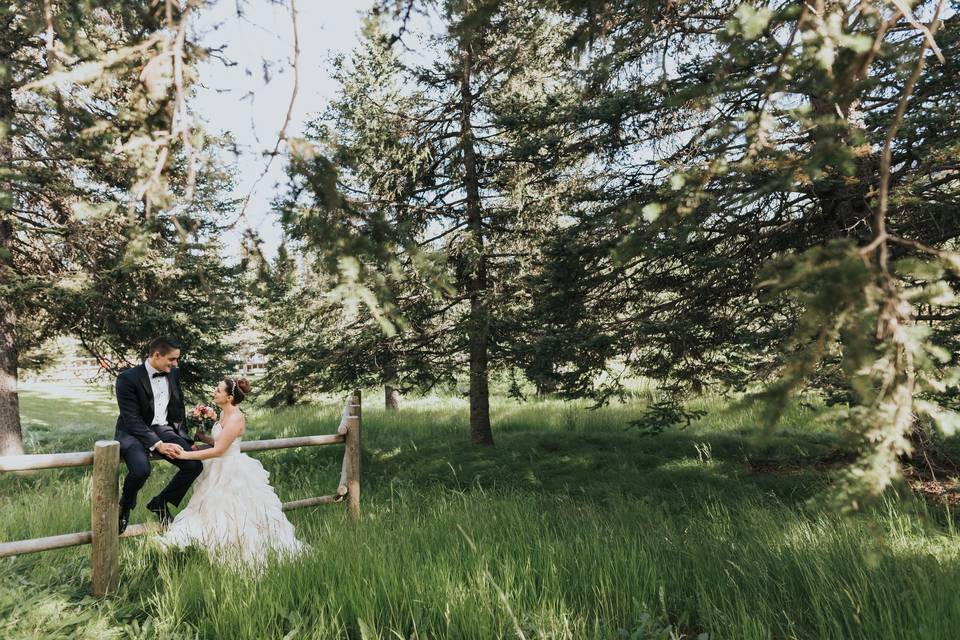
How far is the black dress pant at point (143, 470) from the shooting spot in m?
4.77

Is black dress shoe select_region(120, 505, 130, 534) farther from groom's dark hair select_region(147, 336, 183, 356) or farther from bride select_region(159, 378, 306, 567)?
groom's dark hair select_region(147, 336, 183, 356)

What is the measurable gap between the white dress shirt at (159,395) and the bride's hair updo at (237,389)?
21.9 inches

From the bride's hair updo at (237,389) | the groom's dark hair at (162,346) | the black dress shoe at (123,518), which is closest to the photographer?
the black dress shoe at (123,518)

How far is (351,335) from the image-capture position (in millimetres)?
10273

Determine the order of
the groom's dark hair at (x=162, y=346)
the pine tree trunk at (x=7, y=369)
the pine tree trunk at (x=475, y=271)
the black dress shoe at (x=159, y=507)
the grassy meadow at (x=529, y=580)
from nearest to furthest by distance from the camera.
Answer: the grassy meadow at (x=529, y=580) → the groom's dark hair at (x=162, y=346) → the black dress shoe at (x=159, y=507) → the pine tree trunk at (x=7, y=369) → the pine tree trunk at (x=475, y=271)

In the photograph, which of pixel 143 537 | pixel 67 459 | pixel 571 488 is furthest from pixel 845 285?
pixel 571 488

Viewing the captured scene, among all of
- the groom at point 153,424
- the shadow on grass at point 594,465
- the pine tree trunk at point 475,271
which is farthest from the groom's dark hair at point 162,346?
the pine tree trunk at point 475,271

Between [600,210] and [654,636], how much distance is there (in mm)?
5301

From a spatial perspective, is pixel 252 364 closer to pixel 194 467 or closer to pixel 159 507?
pixel 159 507

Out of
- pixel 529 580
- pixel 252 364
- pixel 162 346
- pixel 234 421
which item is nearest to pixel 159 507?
pixel 234 421

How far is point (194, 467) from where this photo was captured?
5215 mm

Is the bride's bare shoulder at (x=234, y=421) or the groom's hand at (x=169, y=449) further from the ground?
the bride's bare shoulder at (x=234, y=421)

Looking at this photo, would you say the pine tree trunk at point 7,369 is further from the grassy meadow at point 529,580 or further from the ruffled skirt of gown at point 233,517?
the ruffled skirt of gown at point 233,517

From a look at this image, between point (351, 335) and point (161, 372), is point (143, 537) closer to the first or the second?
point (161, 372)
